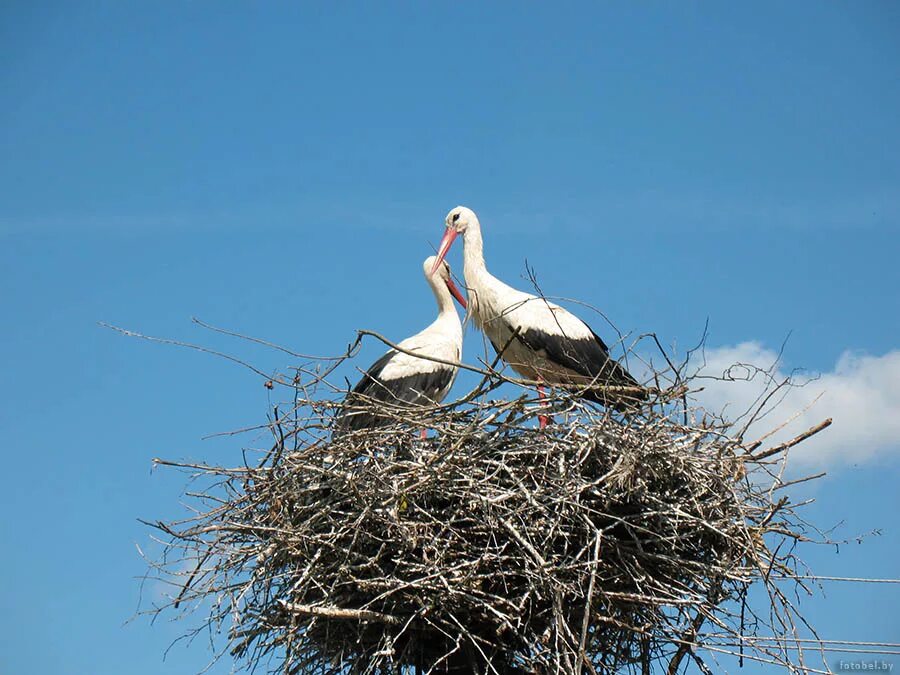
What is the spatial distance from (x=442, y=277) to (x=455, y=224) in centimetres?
41

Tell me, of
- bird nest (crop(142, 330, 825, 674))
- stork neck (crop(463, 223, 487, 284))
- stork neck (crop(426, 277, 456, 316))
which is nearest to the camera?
bird nest (crop(142, 330, 825, 674))

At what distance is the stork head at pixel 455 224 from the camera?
27.7 feet

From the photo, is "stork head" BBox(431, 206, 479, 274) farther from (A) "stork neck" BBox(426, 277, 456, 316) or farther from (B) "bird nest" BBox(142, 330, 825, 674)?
(B) "bird nest" BBox(142, 330, 825, 674)

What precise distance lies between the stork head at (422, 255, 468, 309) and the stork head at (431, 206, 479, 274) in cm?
2

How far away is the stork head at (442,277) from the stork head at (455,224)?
0.02 metres

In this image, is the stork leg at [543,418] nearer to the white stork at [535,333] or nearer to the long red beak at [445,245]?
the white stork at [535,333]

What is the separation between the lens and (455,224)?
336 inches

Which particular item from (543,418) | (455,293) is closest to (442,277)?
(455,293)

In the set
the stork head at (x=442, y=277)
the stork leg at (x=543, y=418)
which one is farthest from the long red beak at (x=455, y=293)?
the stork leg at (x=543, y=418)

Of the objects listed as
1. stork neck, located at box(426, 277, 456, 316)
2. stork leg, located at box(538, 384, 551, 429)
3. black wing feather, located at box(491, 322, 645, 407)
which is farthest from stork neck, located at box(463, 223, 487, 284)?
stork leg, located at box(538, 384, 551, 429)

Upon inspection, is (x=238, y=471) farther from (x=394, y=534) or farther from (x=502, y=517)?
(x=502, y=517)

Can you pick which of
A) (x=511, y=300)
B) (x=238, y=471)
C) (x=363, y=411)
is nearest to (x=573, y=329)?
(x=511, y=300)

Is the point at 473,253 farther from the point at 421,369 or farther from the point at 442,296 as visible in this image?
the point at 421,369

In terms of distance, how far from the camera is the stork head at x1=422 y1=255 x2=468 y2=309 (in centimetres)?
855
